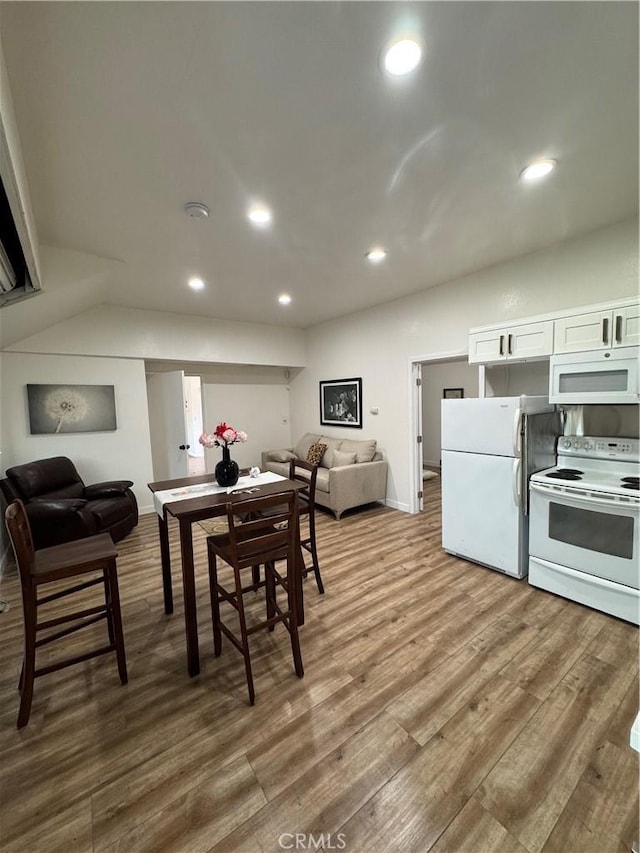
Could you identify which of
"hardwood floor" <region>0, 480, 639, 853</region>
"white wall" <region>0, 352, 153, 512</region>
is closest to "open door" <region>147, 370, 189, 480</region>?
"white wall" <region>0, 352, 153, 512</region>

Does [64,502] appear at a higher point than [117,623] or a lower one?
higher

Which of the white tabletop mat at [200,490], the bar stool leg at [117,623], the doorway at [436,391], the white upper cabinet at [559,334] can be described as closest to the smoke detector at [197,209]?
the white tabletop mat at [200,490]

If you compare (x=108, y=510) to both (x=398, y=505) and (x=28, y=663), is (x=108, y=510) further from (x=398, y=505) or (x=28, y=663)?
(x=398, y=505)

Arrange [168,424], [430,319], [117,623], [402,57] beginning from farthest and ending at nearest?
1. [168,424]
2. [430,319]
3. [117,623]
4. [402,57]

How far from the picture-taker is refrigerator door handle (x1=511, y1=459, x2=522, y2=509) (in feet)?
9.12

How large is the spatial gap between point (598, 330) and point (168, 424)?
16.4 feet

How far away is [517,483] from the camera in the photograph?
2.78 metres

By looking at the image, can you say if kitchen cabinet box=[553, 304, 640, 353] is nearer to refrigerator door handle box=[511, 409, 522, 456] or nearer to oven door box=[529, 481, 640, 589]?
refrigerator door handle box=[511, 409, 522, 456]

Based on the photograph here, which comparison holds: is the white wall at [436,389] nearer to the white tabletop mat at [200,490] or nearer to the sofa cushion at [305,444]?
the sofa cushion at [305,444]

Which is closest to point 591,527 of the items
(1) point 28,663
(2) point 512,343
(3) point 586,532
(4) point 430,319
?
(3) point 586,532

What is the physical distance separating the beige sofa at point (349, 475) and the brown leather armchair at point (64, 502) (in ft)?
7.62

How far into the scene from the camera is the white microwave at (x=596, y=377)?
92.2 inches

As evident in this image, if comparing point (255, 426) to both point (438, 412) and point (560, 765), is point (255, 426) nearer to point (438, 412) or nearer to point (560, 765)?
point (438, 412)

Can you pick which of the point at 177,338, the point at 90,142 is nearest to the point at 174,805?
the point at 90,142
